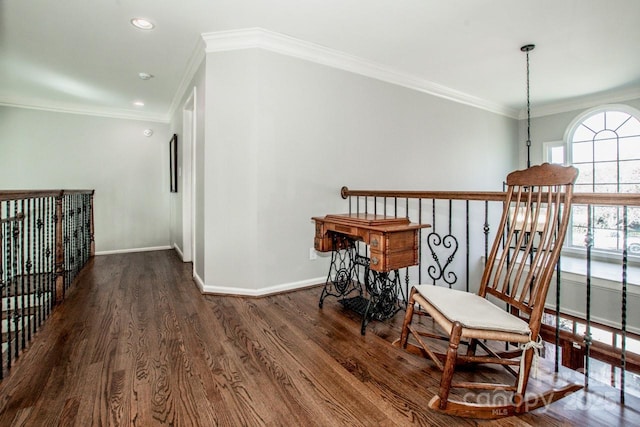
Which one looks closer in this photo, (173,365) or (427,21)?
(173,365)

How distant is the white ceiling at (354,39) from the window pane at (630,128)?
38 centimetres

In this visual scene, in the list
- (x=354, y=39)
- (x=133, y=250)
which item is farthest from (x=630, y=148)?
(x=133, y=250)

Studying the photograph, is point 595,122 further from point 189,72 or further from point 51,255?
point 51,255

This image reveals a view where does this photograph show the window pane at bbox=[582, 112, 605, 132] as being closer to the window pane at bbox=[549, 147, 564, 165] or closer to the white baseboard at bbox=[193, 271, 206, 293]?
the window pane at bbox=[549, 147, 564, 165]

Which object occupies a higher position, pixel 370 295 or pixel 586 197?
pixel 586 197

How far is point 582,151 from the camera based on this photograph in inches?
194

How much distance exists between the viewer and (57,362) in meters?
1.72

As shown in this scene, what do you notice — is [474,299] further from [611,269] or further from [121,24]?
[611,269]

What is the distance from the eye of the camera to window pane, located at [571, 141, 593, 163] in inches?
191

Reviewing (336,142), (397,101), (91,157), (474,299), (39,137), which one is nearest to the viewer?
(474,299)

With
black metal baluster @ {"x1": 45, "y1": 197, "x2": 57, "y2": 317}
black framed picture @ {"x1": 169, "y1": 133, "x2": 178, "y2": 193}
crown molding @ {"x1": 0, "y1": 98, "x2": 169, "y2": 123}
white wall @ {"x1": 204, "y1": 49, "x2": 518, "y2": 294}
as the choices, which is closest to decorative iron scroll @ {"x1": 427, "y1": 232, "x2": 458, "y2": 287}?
white wall @ {"x1": 204, "y1": 49, "x2": 518, "y2": 294}

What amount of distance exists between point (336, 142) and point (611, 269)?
4.31 meters

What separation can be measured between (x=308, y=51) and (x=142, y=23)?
4.83ft

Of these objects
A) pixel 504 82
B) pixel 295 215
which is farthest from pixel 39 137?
pixel 504 82
